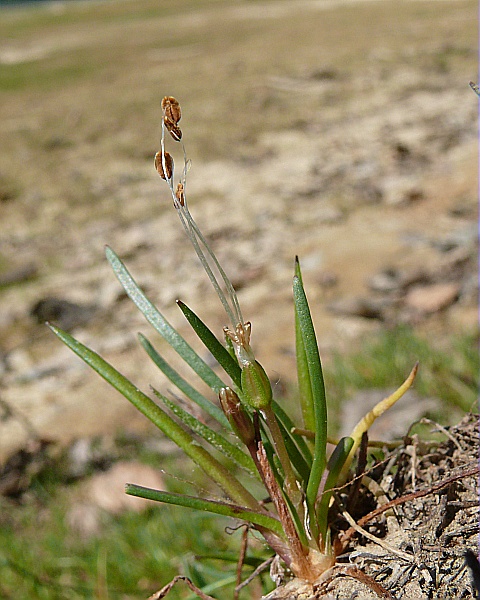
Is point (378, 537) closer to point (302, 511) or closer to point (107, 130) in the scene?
point (302, 511)

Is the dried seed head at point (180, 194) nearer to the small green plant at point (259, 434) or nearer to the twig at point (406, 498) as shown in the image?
the small green plant at point (259, 434)

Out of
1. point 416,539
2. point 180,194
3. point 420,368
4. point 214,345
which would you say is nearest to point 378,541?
point 416,539

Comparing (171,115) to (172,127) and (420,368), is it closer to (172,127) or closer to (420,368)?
(172,127)

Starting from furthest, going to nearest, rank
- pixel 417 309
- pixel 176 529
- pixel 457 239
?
pixel 457 239 → pixel 417 309 → pixel 176 529

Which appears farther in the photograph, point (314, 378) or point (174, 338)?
point (174, 338)

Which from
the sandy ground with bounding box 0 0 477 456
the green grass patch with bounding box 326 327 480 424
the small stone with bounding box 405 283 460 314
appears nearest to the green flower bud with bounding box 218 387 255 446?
the sandy ground with bounding box 0 0 477 456

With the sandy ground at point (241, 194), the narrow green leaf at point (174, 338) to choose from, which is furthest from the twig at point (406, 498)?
the sandy ground at point (241, 194)

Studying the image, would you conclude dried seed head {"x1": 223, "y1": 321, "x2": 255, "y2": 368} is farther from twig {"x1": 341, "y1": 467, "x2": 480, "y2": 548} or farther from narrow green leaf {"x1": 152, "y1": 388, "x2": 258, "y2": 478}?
twig {"x1": 341, "y1": 467, "x2": 480, "y2": 548}

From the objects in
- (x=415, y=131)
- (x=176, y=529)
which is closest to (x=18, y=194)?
(x=415, y=131)
